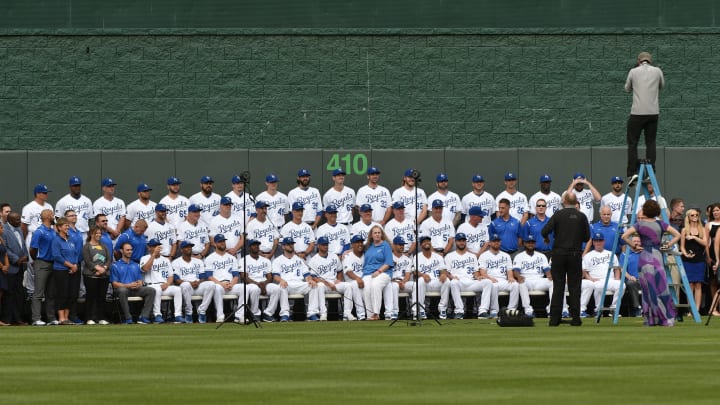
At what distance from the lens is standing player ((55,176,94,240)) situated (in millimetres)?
27000

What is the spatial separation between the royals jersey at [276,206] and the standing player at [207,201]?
0.83 m

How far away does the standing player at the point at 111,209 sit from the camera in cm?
2714

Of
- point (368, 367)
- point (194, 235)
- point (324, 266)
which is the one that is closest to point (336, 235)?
point (324, 266)

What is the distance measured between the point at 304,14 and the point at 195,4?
2.24m

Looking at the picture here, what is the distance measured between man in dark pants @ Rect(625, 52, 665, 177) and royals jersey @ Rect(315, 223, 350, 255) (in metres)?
7.36

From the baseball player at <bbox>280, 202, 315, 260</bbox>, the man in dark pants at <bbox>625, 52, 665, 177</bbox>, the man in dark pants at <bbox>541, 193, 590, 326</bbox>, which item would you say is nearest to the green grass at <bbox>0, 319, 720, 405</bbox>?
the man in dark pants at <bbox>541, 193, 590, 326</bbox>

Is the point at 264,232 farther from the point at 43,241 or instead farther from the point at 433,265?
the point at 43,241

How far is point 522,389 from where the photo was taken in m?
10.5

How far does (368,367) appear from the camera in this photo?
12.9 metres

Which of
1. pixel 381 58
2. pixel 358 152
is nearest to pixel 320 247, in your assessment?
pixel 358 152

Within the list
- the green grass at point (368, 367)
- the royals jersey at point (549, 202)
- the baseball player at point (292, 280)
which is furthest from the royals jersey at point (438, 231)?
the green grass at point (368, 367)

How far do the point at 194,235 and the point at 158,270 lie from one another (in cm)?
103

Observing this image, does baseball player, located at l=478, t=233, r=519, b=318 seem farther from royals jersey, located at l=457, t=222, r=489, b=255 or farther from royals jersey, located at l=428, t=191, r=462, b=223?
royals jersey, located at l=428, t=191, r=462, b=223

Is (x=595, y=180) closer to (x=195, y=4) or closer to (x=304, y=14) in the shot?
(x=304, y=14)
